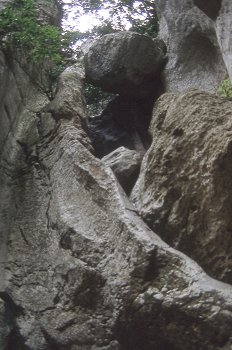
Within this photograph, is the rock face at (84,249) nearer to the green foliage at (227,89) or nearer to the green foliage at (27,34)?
the green foliage at (27,34)

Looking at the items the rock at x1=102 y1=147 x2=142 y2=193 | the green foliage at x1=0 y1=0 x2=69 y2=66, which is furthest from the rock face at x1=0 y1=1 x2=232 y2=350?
the rock at x1=102 y1=147 x2=142 y2=193

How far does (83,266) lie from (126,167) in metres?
1.81

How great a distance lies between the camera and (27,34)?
29.5ft

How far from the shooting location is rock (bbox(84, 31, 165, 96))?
31.0ft

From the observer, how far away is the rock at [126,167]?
7.82 m

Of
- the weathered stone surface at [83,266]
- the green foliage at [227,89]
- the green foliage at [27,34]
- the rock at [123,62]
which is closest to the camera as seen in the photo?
the weathered stone surface at [83,266]

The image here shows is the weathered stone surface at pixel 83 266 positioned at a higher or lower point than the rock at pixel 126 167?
lower

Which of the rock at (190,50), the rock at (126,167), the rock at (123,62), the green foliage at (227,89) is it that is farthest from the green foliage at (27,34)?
the green foliage at (227,89)

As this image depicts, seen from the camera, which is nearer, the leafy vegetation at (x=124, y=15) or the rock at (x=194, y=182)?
the rock at (x=194, y=182)

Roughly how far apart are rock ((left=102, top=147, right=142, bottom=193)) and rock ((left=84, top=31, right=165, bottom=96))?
6.63 ft

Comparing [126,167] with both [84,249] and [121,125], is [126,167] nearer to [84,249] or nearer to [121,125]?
[84,249]

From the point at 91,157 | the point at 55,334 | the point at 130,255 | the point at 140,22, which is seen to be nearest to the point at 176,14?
the point at 140,22

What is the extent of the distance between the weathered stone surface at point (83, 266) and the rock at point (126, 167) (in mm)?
438

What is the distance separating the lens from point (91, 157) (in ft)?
24.9
